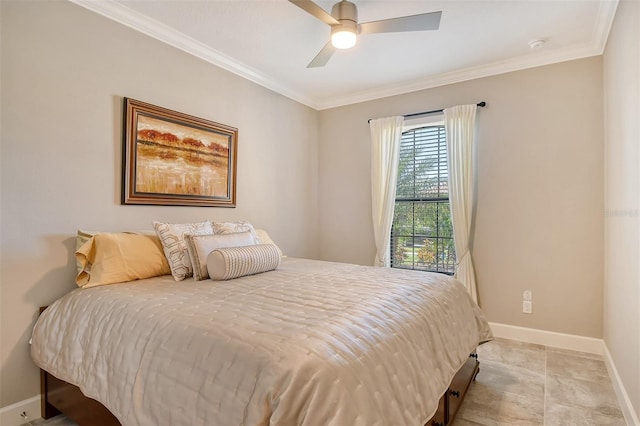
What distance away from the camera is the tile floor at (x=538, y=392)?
6.31ft

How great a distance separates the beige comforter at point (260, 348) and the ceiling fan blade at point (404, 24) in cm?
157

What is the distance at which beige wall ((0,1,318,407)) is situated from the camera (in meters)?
1.93

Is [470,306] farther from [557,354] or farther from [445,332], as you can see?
[557,354]

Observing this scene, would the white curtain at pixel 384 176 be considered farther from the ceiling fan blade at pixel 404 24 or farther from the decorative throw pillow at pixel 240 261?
the decorative throw pillow at pixel 240 261

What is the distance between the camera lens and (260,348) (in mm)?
1077

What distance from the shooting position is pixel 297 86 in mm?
3893

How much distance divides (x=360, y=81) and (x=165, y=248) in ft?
8.86

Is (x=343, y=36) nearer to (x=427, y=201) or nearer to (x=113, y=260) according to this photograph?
(x=113, y=260)

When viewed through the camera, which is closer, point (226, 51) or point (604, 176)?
point (604, 176)

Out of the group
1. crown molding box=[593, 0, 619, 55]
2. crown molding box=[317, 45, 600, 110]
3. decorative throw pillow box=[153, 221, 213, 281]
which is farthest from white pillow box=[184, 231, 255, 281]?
crown molding box=[593, 0, 619, 55]

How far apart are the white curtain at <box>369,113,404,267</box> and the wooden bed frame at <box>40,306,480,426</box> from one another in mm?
1797

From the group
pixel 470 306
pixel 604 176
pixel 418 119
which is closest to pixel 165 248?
pixel 470 306

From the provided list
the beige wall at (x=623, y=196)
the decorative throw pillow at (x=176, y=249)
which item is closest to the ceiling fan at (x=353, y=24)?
the beige wall at (x=623, y=196)

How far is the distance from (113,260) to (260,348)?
4.56 feet
